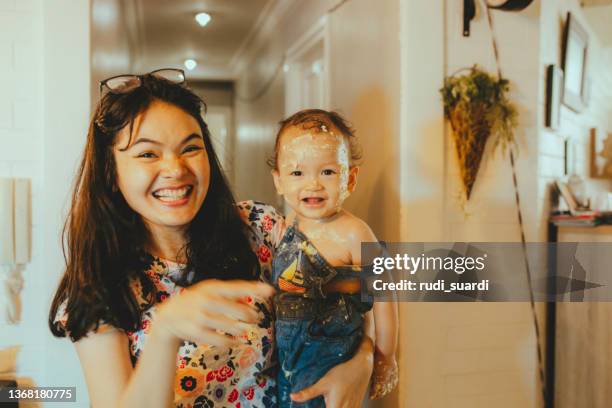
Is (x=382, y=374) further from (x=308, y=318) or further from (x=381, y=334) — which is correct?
(x=308, y=318)

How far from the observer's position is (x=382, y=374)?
1111 millimetres

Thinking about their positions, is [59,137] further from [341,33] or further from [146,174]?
[341,33]

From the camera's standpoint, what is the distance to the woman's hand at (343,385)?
3.30 feet

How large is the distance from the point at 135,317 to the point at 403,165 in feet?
3.19

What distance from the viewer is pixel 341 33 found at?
2.11 metres

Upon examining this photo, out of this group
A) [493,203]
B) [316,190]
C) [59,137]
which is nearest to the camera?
[316,190]

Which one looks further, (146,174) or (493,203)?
(493,203)

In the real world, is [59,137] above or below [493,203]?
above

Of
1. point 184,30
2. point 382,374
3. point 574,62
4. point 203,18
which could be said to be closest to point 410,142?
point 382,374

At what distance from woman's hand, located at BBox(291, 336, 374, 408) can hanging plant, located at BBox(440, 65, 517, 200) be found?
792mm

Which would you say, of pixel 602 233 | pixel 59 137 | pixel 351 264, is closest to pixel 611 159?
pixel 602 233

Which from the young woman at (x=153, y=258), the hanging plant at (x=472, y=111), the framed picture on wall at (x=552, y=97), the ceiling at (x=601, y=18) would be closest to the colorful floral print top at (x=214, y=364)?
the young woman at (x=153, y=258)

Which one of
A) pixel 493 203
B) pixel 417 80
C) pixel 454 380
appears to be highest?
pixel 417 80

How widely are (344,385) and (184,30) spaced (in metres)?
3.53
